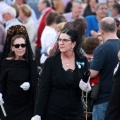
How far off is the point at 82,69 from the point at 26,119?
156cm

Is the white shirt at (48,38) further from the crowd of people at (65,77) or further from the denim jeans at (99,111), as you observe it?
the denim jeans at (99,111)

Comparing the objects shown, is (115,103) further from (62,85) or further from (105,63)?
(105,63)

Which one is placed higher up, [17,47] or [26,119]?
[17,47]

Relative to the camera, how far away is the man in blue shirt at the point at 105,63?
921 cm

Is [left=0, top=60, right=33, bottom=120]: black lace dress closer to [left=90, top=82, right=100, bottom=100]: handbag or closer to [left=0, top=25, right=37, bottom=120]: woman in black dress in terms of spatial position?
[left=0, top=25, right=37, bottom=120]: woman in black dress

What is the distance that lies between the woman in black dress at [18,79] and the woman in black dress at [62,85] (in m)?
1.20

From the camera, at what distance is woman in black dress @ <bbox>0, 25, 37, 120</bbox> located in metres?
9.95

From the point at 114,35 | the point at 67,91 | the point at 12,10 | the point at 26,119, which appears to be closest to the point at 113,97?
the point at 67,91

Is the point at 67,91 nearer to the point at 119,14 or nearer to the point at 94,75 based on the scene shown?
the point at 94,75

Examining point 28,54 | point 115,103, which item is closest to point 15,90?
point 28,54

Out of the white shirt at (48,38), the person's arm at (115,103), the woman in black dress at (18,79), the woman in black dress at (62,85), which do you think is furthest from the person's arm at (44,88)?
the white shirt at (48,38)

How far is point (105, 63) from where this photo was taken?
9258 mm

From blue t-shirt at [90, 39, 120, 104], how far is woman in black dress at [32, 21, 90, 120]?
40cm

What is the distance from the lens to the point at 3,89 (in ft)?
32.8
